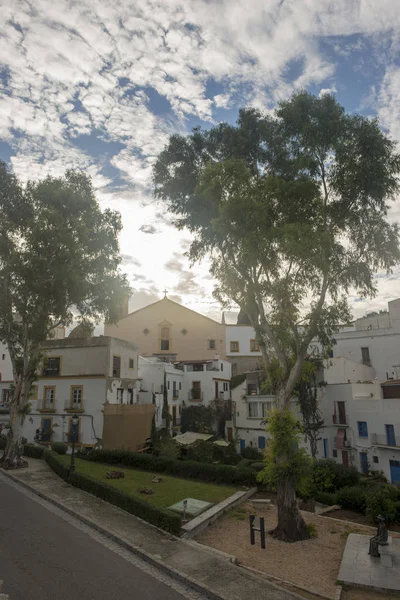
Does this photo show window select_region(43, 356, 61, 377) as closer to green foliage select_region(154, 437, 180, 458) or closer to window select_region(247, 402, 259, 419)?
green foliage select_region(154, 437, 180, 458)

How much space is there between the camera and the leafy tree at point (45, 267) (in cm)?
2558

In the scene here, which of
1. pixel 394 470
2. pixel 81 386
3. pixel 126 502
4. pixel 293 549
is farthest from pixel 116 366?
pixel 293 549

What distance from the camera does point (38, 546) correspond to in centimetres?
1236

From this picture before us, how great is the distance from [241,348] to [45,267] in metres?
34.9

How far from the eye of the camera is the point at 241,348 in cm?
5575

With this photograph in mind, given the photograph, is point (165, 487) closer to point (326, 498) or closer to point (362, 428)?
point (326, 498)

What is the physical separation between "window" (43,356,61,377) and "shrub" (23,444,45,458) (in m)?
6.39

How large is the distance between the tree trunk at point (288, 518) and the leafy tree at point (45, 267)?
1690 centimetres

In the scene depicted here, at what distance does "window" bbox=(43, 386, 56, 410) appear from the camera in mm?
34812

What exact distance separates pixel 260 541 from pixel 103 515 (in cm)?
614

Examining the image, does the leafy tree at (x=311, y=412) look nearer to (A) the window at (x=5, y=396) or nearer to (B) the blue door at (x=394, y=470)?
(B) the blue door at (x=394, y=470)

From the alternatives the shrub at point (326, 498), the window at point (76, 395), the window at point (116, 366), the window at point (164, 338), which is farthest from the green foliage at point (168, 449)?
the window at point (164, 338)

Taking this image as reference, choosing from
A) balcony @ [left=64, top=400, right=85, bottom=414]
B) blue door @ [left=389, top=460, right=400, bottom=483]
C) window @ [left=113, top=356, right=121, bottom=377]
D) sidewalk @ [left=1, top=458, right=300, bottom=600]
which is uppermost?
window @ [left=113, top=356, right=121, bottom=377]

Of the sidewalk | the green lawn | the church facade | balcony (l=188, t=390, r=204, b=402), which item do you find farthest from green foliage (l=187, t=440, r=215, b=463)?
the church facade
